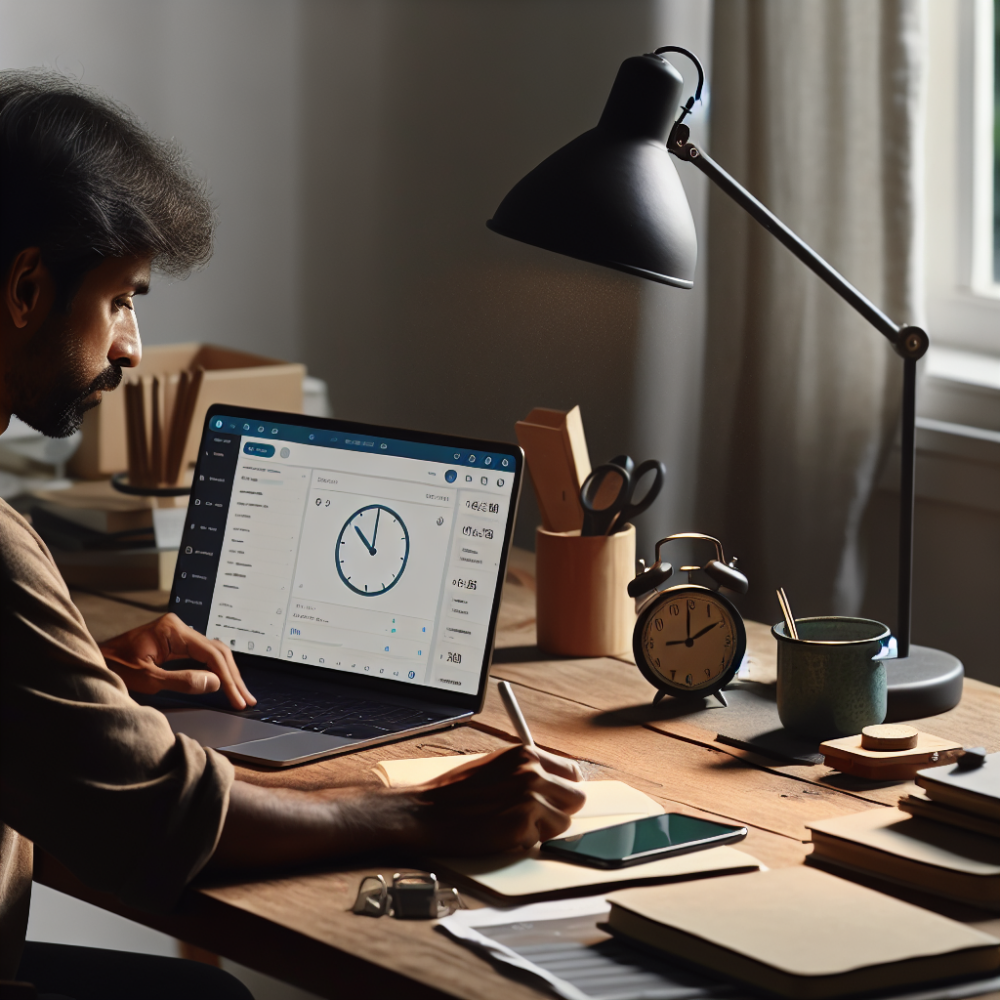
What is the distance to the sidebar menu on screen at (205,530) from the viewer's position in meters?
1.55

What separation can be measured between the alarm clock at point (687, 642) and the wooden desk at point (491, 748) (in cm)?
5

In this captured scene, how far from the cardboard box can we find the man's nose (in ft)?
2.82

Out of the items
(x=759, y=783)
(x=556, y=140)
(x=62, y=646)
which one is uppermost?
(x=556, y=140)

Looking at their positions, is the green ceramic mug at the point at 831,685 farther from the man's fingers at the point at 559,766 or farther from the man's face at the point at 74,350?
the man's face at the point at 74,350

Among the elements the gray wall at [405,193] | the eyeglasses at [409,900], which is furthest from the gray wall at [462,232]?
the eyeglasses at [409,900]

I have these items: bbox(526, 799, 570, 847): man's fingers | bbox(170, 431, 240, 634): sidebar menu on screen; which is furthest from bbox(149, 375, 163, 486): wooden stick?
bbox(526, 799, 570, 847): man's fingers

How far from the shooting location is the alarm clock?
4.83 ft

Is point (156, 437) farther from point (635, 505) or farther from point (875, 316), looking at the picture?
point (875, 316)

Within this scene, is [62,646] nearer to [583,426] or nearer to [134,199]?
[134,199]

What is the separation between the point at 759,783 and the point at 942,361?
3.53 feet

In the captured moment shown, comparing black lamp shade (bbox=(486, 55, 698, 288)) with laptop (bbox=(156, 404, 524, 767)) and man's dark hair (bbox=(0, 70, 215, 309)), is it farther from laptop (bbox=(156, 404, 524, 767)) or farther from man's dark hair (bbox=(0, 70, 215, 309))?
man's dark hair (bbox=(0, 70, 215, 309))

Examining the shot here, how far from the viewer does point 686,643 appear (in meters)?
1.48

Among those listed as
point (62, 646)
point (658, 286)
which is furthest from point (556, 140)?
point (62, 646)

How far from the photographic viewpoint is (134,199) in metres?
1.14
